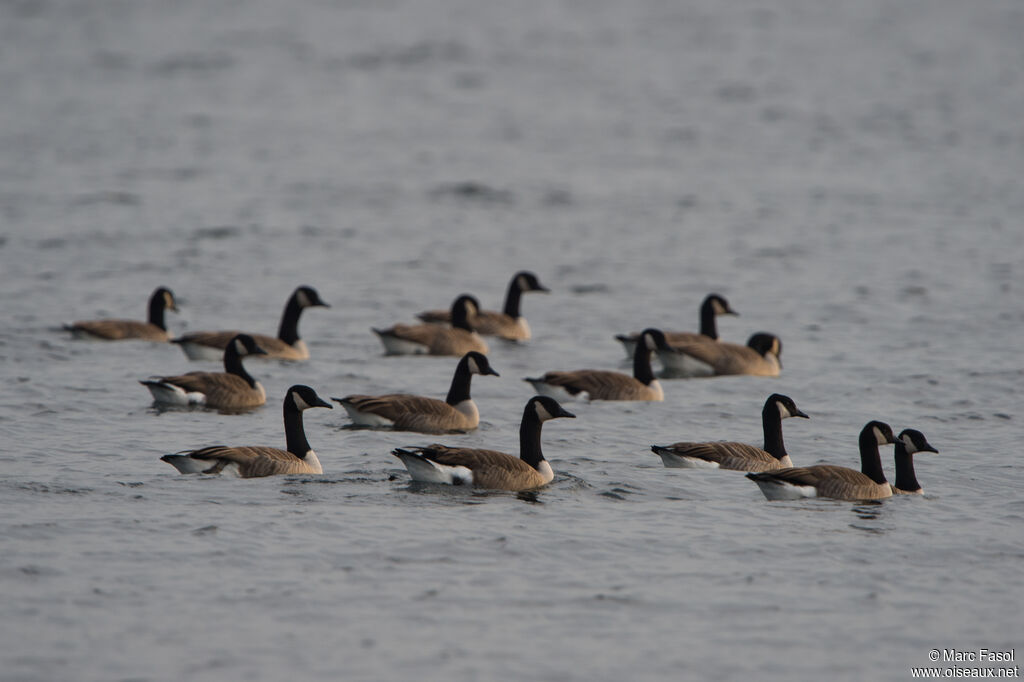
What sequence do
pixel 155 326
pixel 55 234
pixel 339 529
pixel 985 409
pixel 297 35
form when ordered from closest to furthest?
pixel 339 529 → pixel 985 409 → pixel 155 326 → pixel 55 234 → pixel 297 35

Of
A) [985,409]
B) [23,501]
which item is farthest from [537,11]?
[23,501]

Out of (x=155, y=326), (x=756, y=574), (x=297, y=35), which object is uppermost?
(x=297, y=35)

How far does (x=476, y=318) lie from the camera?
22.4 metres

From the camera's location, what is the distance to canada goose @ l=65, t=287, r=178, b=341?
67.3 ft

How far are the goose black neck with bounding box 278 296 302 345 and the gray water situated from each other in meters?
0.50

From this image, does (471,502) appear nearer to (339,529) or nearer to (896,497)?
(339,529)

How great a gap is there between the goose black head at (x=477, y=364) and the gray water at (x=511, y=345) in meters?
0.75

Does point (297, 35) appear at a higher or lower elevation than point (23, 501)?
higher

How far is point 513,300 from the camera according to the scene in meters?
23.0

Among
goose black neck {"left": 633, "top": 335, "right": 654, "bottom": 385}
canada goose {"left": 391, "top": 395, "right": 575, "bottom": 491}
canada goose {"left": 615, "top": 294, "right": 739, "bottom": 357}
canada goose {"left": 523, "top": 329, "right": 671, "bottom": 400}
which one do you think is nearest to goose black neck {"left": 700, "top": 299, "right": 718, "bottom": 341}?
canada goose {"left": 615, "top": 294, "right": 739, "bottom": 357}

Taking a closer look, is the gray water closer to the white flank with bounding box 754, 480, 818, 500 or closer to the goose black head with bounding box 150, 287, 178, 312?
the white flank with bounding box 754, 480, 818, 500

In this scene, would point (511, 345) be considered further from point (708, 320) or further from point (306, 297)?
point (306, 297)

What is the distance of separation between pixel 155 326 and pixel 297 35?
4776 cm

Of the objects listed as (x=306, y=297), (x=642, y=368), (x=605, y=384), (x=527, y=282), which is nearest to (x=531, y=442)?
(x=605, y=384)
